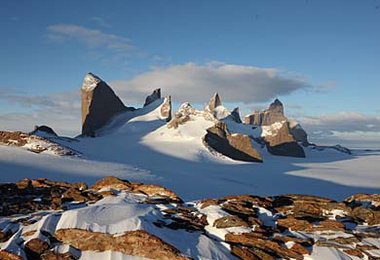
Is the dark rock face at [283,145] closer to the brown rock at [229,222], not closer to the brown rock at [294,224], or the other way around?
the brown rock at [294,224]

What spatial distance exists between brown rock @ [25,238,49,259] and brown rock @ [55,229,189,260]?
0.47 metres

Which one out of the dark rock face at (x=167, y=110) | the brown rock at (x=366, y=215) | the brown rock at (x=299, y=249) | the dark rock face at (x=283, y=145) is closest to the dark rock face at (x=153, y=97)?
the dark rock face at (x=167, y=110)

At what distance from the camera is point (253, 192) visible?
126ft

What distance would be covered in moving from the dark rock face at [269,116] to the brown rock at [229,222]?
515ft

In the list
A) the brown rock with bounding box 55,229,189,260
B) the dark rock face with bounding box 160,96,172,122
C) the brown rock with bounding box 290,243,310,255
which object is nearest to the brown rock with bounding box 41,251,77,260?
the brown rock with bounding box 55,229,189,260

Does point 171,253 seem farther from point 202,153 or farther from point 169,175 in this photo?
point 202,153

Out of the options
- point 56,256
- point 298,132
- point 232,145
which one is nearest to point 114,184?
point 56,256

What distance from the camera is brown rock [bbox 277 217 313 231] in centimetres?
1352

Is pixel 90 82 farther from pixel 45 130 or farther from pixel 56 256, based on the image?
pixel 56 256

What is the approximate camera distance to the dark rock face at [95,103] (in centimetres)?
9425

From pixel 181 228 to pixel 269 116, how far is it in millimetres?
163766

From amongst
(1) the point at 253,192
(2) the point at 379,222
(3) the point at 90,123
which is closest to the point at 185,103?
(3) the point at 90,123

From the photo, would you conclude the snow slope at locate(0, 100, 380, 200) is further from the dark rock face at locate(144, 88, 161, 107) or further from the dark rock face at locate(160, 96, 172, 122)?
the dark rock face at locate(144, 88, 161, 107)

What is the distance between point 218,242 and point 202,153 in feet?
182
